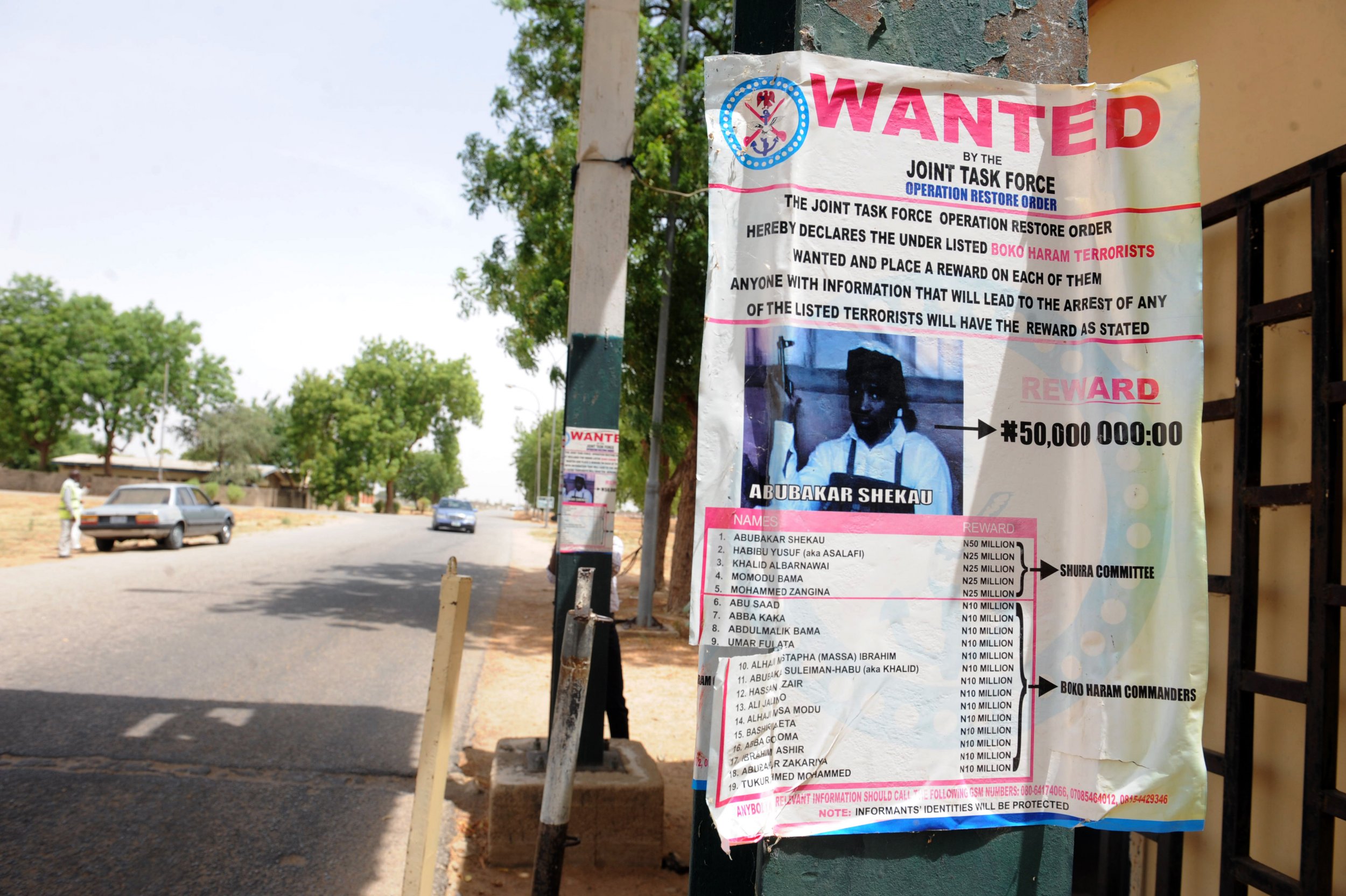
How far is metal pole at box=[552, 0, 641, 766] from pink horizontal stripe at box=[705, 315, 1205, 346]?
121 inches

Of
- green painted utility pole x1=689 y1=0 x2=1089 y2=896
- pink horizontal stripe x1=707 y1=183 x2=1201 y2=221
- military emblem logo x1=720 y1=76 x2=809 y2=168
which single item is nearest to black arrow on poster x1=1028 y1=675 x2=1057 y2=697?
green painted utility pole x1=689 y1=0 x2=1089 y2=896

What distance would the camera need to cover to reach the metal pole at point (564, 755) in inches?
92.7

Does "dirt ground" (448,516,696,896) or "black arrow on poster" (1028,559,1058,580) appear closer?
"black arrow on poster" (1028,559,1058,580)

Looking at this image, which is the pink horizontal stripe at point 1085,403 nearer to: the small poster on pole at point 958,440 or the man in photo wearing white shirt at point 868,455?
Answer: the small poster on pole at point 958,440

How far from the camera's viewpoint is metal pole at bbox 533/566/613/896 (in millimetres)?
2355

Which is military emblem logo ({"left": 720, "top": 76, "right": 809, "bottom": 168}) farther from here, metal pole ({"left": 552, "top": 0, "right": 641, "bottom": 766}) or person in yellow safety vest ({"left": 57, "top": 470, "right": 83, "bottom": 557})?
person in yellow safety vest ({"left": 57, "top": 470, "right": 83, "bottom": 557})

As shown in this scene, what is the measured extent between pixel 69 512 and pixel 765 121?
66.2 ft

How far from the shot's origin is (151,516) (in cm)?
1977

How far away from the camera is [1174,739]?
1681 millimetres

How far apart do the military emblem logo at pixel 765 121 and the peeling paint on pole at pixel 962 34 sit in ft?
0.51

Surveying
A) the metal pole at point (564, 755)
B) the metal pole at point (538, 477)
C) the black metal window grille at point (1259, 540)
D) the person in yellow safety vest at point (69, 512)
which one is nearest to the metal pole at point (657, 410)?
the black metal window grille at point (1259, 540)

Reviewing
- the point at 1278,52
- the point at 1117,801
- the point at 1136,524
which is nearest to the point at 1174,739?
the point at 1117,801

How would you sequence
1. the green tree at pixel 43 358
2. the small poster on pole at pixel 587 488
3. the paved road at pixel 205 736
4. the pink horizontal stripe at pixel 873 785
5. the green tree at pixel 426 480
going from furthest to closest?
the green tree at pixel 426 480 → the green tree at pixel 43 358 → the small poster on pole at pixel 587 488 → the paved road at pixel 205 736 → the pink horizontal stripe at pixel 873 785

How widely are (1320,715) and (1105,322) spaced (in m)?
1.60
